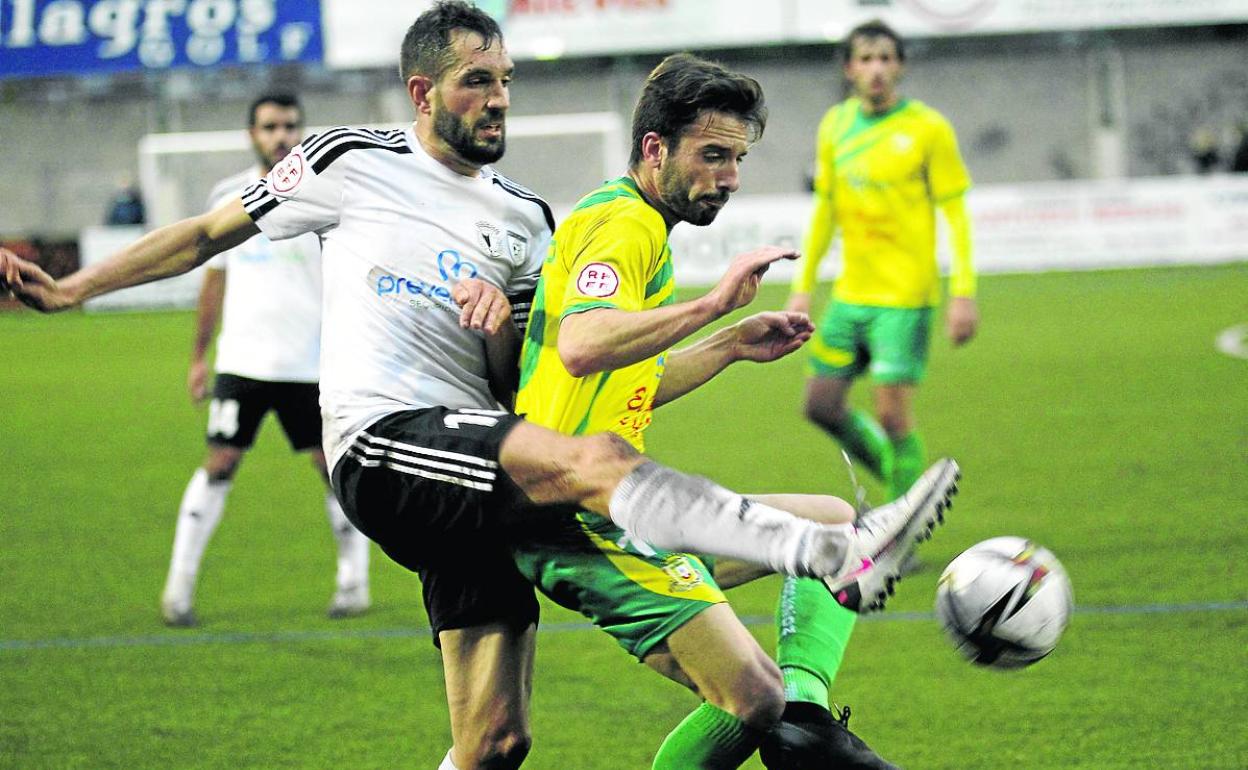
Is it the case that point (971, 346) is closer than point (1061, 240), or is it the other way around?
point (971, 346)

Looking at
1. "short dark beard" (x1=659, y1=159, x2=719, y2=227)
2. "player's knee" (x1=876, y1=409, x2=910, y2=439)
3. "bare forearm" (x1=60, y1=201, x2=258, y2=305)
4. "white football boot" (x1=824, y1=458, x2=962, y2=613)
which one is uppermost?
"short dark beard" (x1=659, y1=159, x2=719, y2=227)

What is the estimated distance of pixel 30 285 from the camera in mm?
3840

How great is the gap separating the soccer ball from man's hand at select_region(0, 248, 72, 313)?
2132mm

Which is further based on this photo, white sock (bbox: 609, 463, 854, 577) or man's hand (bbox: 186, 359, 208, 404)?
man's hand (bbox: 186, 359, 208, 404)

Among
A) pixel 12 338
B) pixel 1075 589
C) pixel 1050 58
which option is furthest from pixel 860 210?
pixel 1050 58

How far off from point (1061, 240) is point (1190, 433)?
12.9m

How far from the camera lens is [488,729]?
12.4 ft

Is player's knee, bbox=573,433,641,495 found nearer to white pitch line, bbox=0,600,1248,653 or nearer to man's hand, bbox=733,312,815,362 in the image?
man's hand, bbox=733,312,815,362

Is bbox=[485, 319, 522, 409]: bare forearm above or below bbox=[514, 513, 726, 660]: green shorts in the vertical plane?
above

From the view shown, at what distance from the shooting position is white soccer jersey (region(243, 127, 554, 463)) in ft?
12.5

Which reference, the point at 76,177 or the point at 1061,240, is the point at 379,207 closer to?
the point at 1061,240

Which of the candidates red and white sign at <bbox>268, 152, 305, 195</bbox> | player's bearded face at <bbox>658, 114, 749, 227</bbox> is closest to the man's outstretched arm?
Result: red and white sign at <bbox>268, 152, 305, 195</bbox>

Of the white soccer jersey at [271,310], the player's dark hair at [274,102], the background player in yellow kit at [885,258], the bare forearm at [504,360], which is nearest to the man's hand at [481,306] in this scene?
the bare forearm at [504,360]

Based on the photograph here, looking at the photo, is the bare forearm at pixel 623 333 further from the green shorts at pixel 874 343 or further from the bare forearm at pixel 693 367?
the green shorts at pixel 874 343
